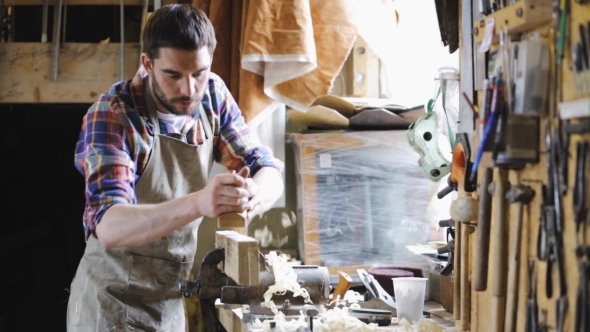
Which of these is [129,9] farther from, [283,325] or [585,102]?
[585,102]

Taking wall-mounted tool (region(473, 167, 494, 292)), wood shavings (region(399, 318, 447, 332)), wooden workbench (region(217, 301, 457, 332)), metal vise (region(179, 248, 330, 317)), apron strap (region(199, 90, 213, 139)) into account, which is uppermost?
apron strap (region(199, 90, 213, 139))

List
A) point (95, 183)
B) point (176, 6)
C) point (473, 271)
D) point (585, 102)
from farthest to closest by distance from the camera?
point (176, 6) < point (95, 183) < point (473, 271) < point (585, 102)

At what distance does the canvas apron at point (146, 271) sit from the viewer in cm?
283

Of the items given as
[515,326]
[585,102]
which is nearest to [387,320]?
[515,326]

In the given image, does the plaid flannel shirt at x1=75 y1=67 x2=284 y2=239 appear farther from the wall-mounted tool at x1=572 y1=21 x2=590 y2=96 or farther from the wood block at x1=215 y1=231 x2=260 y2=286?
the wall-mounted tool at x1=572 y1=21 x2=590 y2=96

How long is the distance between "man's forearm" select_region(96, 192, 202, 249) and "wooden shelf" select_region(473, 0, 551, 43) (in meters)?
1.03

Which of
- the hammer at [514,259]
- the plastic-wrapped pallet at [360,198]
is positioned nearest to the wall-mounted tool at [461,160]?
the hammer at [514,259]

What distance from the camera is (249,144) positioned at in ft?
9.93

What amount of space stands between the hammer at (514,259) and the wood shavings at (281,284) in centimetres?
123

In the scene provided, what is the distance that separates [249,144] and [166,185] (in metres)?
0.37

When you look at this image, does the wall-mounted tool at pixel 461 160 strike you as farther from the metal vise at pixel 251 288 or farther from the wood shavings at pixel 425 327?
the metal vise at pixel 251 288

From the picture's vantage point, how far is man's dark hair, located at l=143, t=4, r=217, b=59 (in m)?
2.60

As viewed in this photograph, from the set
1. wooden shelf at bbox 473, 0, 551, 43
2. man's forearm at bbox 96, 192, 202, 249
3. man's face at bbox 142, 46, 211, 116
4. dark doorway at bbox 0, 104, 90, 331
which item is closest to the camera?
Result: wooden shelf at bbox 473, 0, 551, 43

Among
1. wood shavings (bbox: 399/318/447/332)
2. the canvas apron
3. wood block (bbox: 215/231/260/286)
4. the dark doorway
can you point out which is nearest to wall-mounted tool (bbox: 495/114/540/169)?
wood block (bbox: 215/231/260/286)
